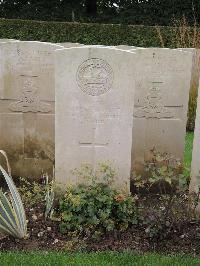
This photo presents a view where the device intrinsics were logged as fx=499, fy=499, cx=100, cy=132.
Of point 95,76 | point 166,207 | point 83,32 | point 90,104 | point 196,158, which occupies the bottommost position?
point 166,207

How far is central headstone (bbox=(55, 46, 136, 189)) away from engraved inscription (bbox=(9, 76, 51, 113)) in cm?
120

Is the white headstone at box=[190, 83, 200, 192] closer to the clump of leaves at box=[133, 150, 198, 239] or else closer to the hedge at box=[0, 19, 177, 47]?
the clump of leaves at box=[133, 150, 198, 239]

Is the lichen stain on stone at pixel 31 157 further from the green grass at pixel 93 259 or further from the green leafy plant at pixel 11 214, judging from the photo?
the green grass at pixel 93 259

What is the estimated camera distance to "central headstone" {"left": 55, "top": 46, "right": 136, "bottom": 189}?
175 inches

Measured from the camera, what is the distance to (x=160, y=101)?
5.65m

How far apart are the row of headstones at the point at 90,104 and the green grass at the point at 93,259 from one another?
92 cm

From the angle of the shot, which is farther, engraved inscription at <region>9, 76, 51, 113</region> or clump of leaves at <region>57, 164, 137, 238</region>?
engraved inscription at <region>9, 76, 51, 113</region>

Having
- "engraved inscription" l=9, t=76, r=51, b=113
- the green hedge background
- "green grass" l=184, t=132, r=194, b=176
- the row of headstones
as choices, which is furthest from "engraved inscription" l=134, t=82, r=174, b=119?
the green hedge background

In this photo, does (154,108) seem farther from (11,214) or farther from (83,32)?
(83,32)

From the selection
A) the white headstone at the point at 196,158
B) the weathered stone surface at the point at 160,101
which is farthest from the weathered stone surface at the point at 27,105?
the white headstone at the point at 196,158

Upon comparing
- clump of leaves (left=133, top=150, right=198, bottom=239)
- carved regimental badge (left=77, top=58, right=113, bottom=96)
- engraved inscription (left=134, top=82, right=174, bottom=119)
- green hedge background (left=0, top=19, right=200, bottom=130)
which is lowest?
clump of leaves (left=133, top=150, right=198, bottom=239)

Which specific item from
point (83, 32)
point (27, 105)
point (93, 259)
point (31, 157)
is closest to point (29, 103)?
point (27, 105)

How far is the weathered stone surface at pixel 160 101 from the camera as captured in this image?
18.1 ft

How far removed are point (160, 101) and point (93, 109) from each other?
1321mm
